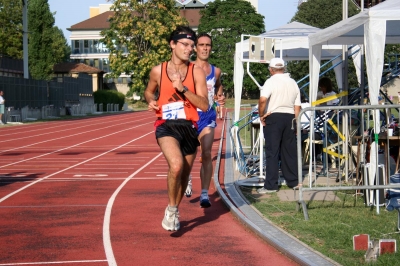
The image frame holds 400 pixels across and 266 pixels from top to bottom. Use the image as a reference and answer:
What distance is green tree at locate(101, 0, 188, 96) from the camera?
263 ft

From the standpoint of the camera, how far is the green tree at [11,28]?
319ft

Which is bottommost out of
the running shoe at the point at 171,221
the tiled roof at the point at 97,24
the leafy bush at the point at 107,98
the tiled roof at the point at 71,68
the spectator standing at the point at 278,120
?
the leafy bush at the point at 107,98

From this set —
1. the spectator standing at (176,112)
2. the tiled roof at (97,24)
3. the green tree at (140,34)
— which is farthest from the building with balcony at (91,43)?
the spectator standing at (176,112)

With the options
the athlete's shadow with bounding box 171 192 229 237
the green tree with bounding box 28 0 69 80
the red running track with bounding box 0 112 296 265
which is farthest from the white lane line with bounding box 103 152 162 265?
the green tree with bounding box 28 0 69 80

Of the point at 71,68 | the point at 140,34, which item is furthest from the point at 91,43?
the point at 140,34

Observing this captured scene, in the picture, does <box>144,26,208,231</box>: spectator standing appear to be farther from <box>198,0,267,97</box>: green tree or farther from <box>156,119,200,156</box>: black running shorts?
<box>198,0,267,97</box>: green tree

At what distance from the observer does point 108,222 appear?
9.30m

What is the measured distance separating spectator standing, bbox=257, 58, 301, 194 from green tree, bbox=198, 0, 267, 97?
80504mm

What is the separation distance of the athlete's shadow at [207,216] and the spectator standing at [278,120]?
37.3 inches

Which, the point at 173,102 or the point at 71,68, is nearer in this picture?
the point at 173,102

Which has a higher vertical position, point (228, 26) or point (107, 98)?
point (228, 26)

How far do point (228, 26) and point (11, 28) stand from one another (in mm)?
27833

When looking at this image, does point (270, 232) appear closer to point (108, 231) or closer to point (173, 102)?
point (173, 102)

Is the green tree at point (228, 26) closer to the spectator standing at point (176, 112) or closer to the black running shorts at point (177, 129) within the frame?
the spectator standing at point (176, 112)
